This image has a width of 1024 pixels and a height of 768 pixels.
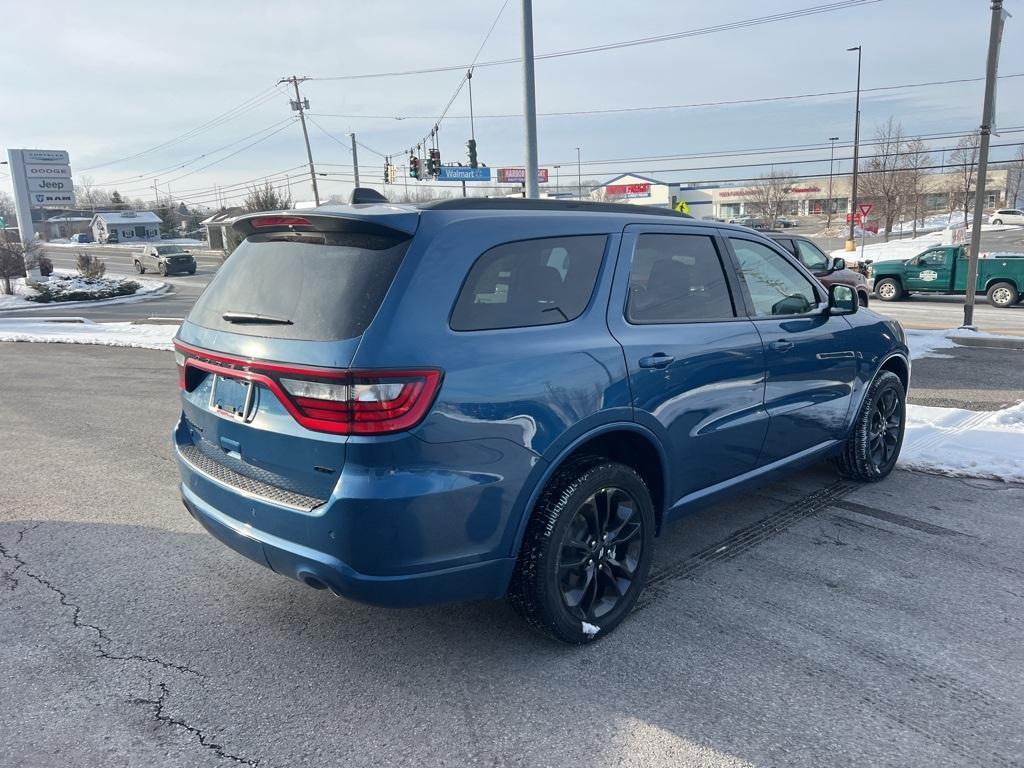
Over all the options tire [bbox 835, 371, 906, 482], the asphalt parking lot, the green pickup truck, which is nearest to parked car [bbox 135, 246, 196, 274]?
the green pickup truck

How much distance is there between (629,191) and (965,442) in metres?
88.4

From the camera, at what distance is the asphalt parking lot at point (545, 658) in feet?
8.70

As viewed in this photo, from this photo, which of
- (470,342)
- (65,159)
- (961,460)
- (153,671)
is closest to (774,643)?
(470,342)

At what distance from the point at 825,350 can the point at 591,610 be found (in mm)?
2406

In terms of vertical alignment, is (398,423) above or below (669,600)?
above

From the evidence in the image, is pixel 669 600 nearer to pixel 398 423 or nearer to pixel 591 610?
pixel 591 610

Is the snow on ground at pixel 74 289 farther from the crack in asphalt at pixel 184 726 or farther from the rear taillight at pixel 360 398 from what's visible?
the rear taillight at pixel 360 398

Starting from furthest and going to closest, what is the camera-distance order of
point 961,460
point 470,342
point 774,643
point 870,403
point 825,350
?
point 961,460 → point 870,403 → point 825,350 → point 774,643 → point 470,342

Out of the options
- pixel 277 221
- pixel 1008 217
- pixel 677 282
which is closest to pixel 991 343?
pixel 677 282

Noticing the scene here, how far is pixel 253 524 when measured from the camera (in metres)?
3.00

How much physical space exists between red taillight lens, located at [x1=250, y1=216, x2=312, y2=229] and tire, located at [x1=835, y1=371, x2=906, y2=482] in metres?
3.87

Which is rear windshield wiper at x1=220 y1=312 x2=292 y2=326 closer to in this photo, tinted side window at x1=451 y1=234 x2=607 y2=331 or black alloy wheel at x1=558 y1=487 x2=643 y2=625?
tinted side window at x1=451 y1=234 x2=607 y2=331

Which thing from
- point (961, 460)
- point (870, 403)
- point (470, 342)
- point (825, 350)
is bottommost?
point (961, 460)

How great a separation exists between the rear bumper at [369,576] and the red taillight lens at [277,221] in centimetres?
125
